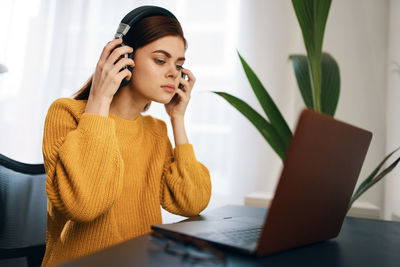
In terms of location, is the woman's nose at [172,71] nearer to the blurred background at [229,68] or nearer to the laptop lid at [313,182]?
the laptop lid at [313,182]

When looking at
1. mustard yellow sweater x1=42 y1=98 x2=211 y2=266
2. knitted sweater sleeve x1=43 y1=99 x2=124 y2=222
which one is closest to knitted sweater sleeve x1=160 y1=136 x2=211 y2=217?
mustard yellow sweater x1=42 y1=98 x2=211 y2=266

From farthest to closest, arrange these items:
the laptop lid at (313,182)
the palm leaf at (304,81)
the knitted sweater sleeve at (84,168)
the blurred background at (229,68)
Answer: the blurred background at (229,68), the palm leaf at (304,81), the knitted sweater sleeve at (84,168), the laptop lid at (313,182)

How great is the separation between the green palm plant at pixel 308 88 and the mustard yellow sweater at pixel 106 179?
355 mm

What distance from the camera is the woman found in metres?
0.66

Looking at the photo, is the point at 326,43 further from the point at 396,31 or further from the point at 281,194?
the point at 281,194

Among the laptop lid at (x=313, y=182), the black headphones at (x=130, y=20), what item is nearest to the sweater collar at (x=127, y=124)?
the black headphones at (x=130, y=20)

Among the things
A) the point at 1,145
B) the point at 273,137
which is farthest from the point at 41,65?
the point at 273,137

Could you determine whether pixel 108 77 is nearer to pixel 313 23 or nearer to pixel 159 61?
pixel 159 61

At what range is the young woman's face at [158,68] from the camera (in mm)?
870

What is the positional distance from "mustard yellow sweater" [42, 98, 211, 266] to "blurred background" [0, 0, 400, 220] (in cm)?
71

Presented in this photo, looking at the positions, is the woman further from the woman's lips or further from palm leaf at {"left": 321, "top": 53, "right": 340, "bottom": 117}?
palm leaf at {"left": 321, "top": 53, "right": 340, "bottom": 117}

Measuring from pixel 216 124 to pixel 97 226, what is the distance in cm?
128

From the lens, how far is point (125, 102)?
3.09 feet

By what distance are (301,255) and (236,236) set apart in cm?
11
